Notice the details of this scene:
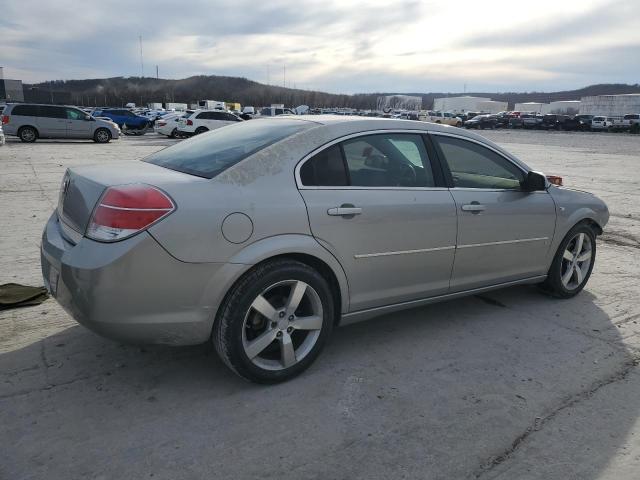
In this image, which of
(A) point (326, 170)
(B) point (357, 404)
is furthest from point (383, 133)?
(B) point (357, 404)

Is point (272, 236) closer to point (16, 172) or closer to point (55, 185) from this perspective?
point (55, 185)

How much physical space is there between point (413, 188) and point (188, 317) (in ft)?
5.90

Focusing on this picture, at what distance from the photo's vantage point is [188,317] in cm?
290

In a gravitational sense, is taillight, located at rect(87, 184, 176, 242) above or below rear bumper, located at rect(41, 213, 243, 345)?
above

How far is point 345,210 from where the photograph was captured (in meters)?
3.32

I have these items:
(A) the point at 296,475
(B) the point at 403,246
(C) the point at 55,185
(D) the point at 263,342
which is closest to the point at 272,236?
(D) the point at 263,342

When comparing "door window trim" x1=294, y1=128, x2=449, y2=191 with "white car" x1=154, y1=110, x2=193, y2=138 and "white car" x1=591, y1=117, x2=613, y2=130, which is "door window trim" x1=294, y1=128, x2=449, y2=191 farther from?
"white car" x1=591, y1=117, x2=613, y2=130

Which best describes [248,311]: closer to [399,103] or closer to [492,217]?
[492,217]

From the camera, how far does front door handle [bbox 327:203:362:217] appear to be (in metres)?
3.28

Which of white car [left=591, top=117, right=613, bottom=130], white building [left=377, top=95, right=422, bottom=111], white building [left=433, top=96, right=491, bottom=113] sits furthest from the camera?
white building [left=377, top=95, right=422, bottom=111]

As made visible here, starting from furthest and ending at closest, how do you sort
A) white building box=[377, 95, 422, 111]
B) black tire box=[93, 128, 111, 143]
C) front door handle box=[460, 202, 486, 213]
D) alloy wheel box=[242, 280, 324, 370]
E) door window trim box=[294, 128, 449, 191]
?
white building box=[377, 95, 422, 111], black tire box=[93, 128, 111, 143], front door handle box=[460, 202, 486, 213], door window trim box=[294, 128, 449, 191], alloy wheel box=[242, 280, 324, 370]

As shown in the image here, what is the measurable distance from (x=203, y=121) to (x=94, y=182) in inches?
1058

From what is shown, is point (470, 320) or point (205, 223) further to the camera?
point (470, 320)

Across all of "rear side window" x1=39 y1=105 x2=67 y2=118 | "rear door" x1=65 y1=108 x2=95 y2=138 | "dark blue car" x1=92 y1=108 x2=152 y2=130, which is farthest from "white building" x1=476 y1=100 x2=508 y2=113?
"rear side window" x1=39 y1=105 x2=67 y2=118
